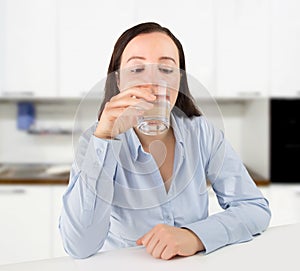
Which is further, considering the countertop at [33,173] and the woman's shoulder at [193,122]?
the countertop at [33,173]

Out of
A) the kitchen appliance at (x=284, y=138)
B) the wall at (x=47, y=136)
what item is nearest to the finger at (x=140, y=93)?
the kitchen appliance at (x=284, y=138)

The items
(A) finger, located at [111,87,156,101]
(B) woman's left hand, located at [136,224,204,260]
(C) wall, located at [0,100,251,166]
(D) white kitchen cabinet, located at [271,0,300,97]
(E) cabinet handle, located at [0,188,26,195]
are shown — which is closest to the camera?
(A) finger, located at [111,87,156,101]

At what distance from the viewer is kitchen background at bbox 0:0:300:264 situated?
8.25 feet

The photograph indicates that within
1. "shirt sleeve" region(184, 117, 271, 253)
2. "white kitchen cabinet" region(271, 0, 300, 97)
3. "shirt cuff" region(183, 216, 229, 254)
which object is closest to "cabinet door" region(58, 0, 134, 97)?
"white kitchen cabinet" region(271, 0, 300, 97)

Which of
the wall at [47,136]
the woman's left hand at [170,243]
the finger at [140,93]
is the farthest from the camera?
the wall at [47,136]

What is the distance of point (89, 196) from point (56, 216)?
67.3 inches

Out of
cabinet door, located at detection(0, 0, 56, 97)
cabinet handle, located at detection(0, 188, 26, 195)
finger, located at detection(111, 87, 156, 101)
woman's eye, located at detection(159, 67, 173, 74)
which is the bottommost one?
cabinet handle, located at detection(0, 188, 26, 195)

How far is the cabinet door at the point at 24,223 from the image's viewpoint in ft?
8.15

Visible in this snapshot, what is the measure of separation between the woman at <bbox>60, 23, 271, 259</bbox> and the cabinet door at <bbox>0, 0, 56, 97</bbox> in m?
1.84

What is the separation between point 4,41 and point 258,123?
148cm

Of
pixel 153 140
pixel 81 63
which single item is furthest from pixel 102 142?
pixel 81 63

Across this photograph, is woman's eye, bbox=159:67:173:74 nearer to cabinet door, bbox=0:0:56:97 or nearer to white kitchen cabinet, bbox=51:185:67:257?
white kitchen cabinet, bbox=51:185:67:257

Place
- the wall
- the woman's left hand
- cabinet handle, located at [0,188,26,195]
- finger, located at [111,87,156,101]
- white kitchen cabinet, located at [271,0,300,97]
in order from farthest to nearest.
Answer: the wall < white kitchen cabinet, located at [271,0,300,97] < cabinet handle, located at [0,188,26,195] < the woman's left hand < finger, located at [111,87,156,101]

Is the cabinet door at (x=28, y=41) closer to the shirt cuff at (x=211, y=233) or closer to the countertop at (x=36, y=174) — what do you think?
the countertop at (x=36, y=174)
